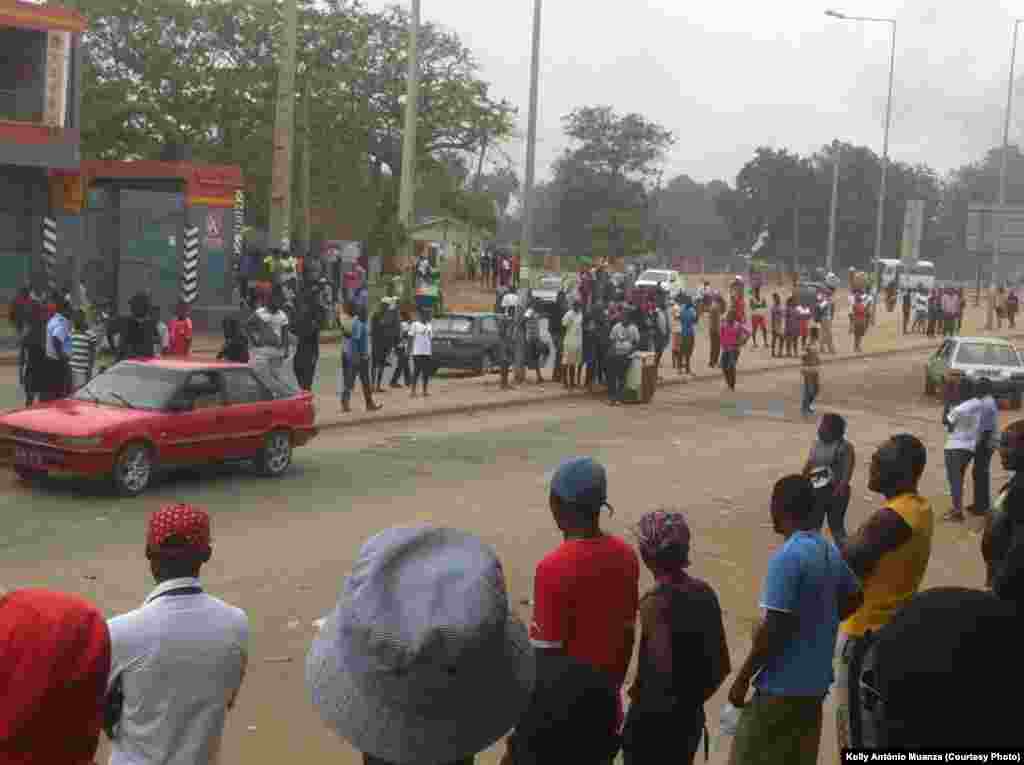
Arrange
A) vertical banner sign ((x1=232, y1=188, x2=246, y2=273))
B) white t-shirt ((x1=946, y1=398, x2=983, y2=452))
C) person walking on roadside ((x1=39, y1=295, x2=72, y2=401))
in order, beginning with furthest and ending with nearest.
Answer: vertical banner sign ((x1=232, y1=188, x2=246, y2=273)) < person walking on roadside ((x1=39, y1=295, x2=72, y2=401)) < white t-shirt ((x1=946, y1=398, x2=983, y2=452))

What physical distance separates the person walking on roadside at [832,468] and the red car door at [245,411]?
276 inches

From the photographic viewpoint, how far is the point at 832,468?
1027 centimetres

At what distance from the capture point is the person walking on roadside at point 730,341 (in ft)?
87.9

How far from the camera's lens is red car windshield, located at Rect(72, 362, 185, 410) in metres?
14.0

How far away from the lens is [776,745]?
530 centimetres

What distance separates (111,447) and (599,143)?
65.6m

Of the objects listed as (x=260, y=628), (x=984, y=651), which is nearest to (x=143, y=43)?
(x=260, y=628)

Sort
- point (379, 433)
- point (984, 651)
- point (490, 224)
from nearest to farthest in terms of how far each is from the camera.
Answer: point (984, 651) < point (379, 433) < point (490, 224)

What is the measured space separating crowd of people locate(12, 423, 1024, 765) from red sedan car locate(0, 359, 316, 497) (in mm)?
8866

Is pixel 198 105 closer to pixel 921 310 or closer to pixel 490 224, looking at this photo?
pixel 490 224

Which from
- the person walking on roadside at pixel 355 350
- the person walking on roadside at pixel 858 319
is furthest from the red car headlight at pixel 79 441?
the person walking on roadside at pixel 858 319

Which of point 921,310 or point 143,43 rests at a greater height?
point 143,43

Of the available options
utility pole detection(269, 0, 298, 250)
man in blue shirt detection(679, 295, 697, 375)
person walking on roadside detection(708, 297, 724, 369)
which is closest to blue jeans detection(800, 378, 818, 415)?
man in blue shirt detection(679, 295, 697, 375)

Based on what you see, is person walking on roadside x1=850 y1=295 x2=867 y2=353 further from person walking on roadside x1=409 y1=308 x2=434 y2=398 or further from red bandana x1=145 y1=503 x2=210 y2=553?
red bandana x1=145 y1=503 x2=210 y2=553
